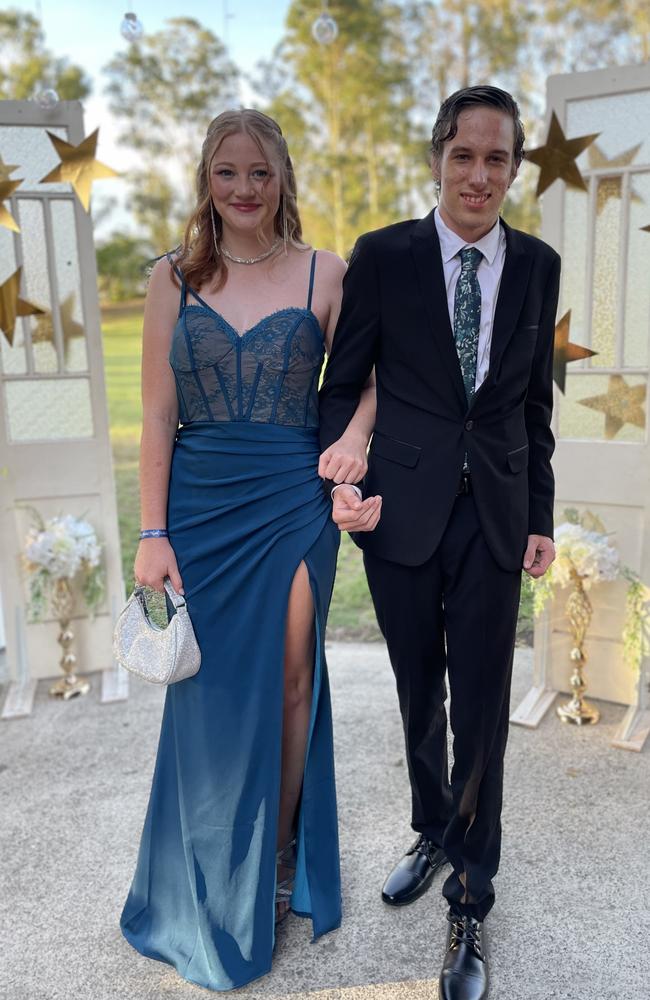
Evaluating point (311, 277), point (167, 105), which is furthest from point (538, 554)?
point (167, 105)

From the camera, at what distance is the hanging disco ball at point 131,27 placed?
2.99 m

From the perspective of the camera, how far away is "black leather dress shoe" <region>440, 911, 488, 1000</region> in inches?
66.7

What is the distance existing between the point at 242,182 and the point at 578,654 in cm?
215

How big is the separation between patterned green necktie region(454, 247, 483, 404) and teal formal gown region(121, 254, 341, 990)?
0.30 metres

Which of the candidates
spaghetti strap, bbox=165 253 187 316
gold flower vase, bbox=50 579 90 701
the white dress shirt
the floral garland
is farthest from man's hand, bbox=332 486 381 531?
gold flower vase, bbox=50 579 90 701

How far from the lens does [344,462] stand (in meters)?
1.64

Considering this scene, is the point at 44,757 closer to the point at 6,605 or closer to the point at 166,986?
the point at 6,605

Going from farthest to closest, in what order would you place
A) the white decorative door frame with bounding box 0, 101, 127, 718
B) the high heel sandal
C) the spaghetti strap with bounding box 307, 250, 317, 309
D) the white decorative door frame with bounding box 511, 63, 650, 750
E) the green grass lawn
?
the green grass lawn < the white decorative door frame with bounding box 0, 101, 127, 718 < the white decorative door frame with bounding box 511, 63, 650, 750 < the high heel sandal < the spaghetti strap with bounding box 307, 250, 317, 309

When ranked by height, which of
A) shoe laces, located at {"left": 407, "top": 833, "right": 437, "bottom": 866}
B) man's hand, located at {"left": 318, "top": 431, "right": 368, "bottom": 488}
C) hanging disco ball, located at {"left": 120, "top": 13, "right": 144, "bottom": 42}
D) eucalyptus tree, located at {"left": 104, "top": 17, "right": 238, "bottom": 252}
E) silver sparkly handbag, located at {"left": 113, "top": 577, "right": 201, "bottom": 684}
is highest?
eucalyptus tree, located at {"left": 104, "top": 17, "right": 238, "bottom": 252}

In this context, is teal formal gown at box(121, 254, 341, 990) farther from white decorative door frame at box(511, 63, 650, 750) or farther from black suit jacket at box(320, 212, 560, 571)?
white decorative door frame at box(511, 63, 650, 750)

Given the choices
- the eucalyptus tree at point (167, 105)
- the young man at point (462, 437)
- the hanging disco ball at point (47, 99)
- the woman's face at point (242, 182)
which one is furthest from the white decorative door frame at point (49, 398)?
the eucalyptus tree at point (167, 105)

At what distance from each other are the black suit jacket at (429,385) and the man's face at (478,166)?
0.09 meters

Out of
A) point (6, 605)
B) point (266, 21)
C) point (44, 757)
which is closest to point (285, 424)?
point (44, 757)

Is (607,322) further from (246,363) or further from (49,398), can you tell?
(49,398)
